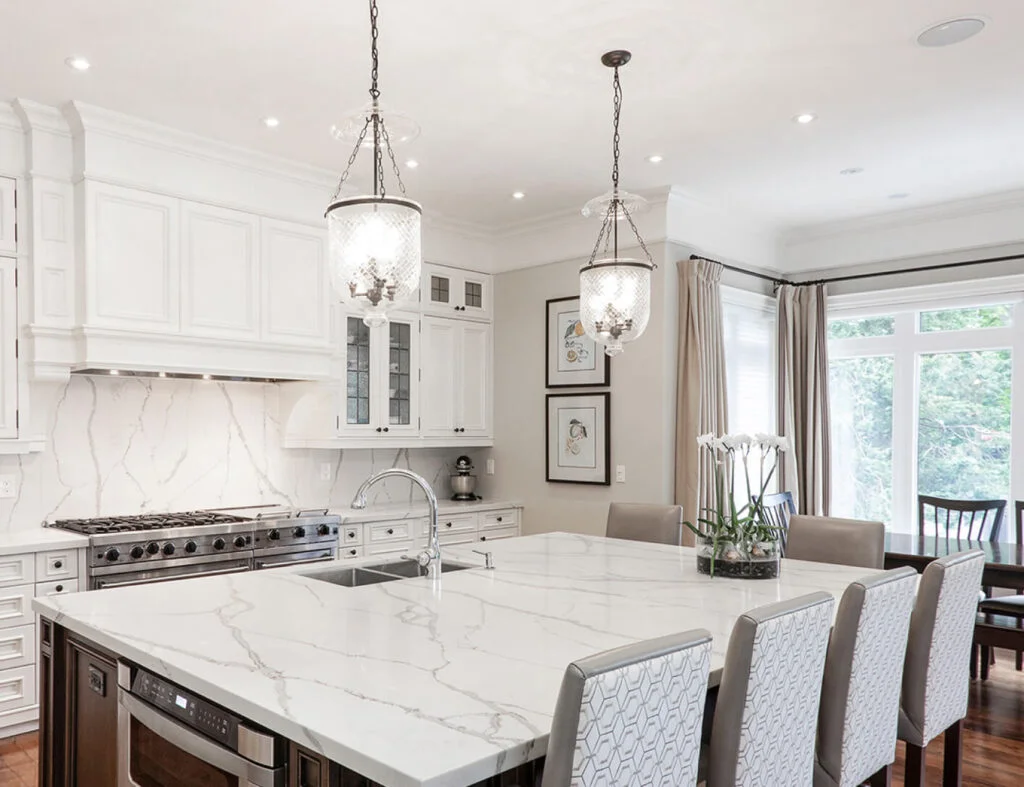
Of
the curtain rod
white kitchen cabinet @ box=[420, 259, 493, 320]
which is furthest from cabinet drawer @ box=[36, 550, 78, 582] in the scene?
the curtain rod

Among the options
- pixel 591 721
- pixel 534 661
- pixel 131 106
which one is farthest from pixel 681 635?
pixel 131 106

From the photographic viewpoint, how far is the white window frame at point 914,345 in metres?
4.97

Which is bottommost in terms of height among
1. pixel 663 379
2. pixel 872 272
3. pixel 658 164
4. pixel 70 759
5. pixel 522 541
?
pixel 70 759

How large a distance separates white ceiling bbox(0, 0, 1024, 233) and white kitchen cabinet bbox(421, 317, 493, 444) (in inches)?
49.7

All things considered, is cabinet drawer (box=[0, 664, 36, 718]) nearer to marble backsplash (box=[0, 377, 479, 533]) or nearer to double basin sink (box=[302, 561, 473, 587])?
marble backsplash (box=[0, 377, 479, 533])

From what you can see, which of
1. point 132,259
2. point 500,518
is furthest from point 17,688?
point 500,518

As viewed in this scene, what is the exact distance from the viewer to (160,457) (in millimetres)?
4328

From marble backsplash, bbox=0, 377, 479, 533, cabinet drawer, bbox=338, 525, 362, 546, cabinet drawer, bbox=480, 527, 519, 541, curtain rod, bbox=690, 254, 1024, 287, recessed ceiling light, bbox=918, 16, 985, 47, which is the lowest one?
cabinet drawer, bbox=480, 527, 519, 541

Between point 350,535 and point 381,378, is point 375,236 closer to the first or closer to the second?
point 350,535

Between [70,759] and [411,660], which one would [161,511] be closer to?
[70,759]

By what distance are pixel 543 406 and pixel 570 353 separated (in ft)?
1.38

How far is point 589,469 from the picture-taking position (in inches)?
203

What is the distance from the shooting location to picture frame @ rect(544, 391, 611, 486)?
5.08 meters

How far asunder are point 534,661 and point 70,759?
1416 millimetres
